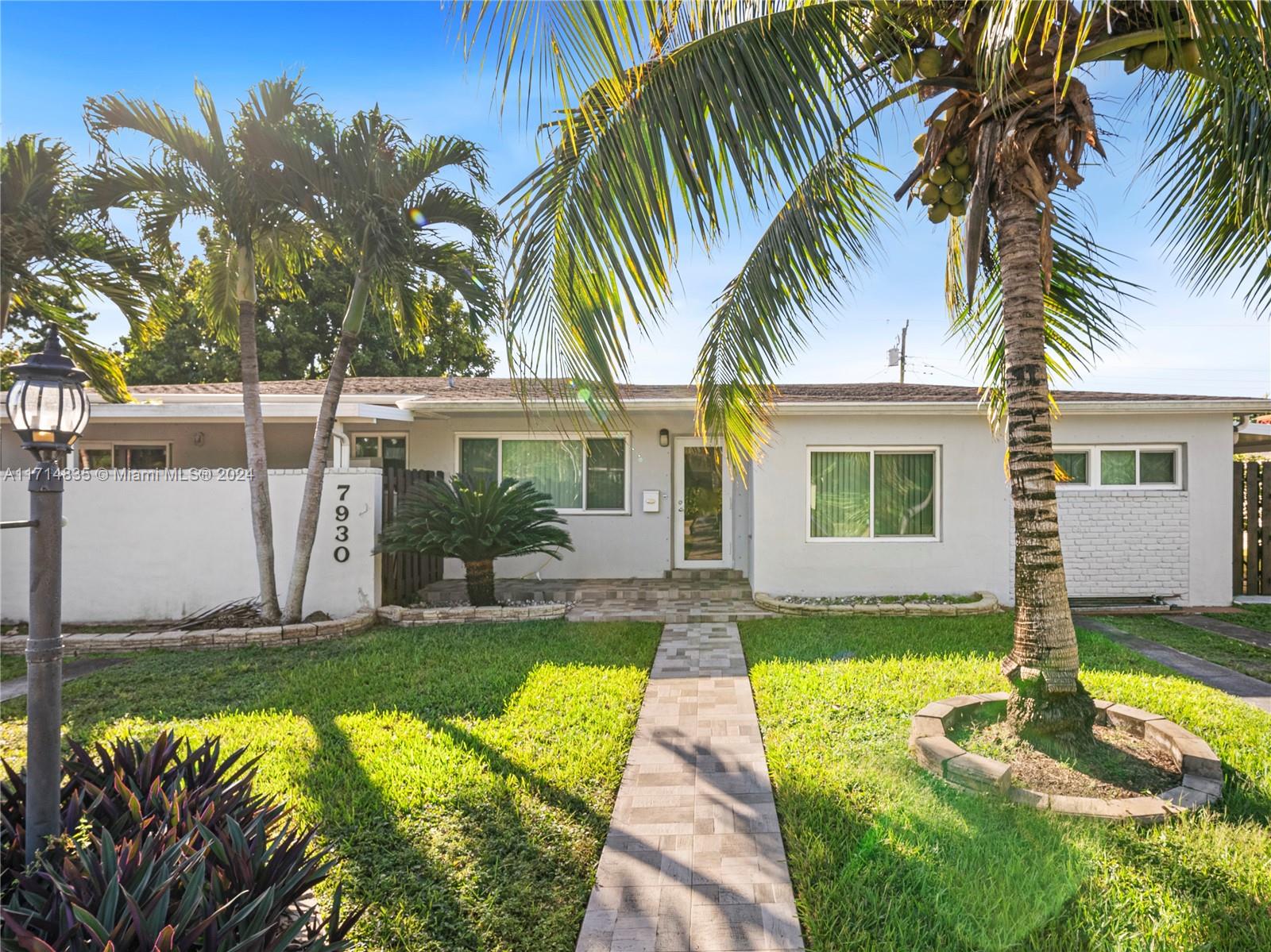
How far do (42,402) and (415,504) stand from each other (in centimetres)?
665

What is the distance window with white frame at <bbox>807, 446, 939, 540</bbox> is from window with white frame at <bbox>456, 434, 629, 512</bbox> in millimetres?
3586

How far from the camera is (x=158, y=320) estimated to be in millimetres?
8656

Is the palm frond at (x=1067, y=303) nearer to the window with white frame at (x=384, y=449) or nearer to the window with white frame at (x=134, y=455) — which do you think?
the window with white frame at (x=384, y=449)

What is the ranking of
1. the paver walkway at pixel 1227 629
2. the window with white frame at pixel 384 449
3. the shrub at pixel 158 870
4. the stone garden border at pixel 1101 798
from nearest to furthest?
the shrub at pixel 158 870, the stone garden border at pixel 1101 798, the paver walkway at pixel 1227 629, the window with white frame at pixel 384 449

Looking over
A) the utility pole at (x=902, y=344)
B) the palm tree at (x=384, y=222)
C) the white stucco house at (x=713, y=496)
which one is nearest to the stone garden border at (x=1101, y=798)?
the white stucco house at (x=713, y=496)

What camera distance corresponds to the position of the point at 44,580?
232cm

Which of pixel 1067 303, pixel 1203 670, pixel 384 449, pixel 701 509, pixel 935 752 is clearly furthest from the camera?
pixel 384 449

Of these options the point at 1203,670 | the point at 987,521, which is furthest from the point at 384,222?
the point at 1203,670

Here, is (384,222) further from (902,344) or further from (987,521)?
(902,344)

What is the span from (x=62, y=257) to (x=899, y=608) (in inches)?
442

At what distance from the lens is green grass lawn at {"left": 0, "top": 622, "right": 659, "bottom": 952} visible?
2.99m

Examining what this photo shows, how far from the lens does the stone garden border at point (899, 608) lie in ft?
28.8

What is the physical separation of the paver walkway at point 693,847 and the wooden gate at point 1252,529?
32.3 ft

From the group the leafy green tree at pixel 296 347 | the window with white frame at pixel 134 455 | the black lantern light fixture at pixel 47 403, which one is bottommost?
the black lantern light fixture at pixel 47 403
